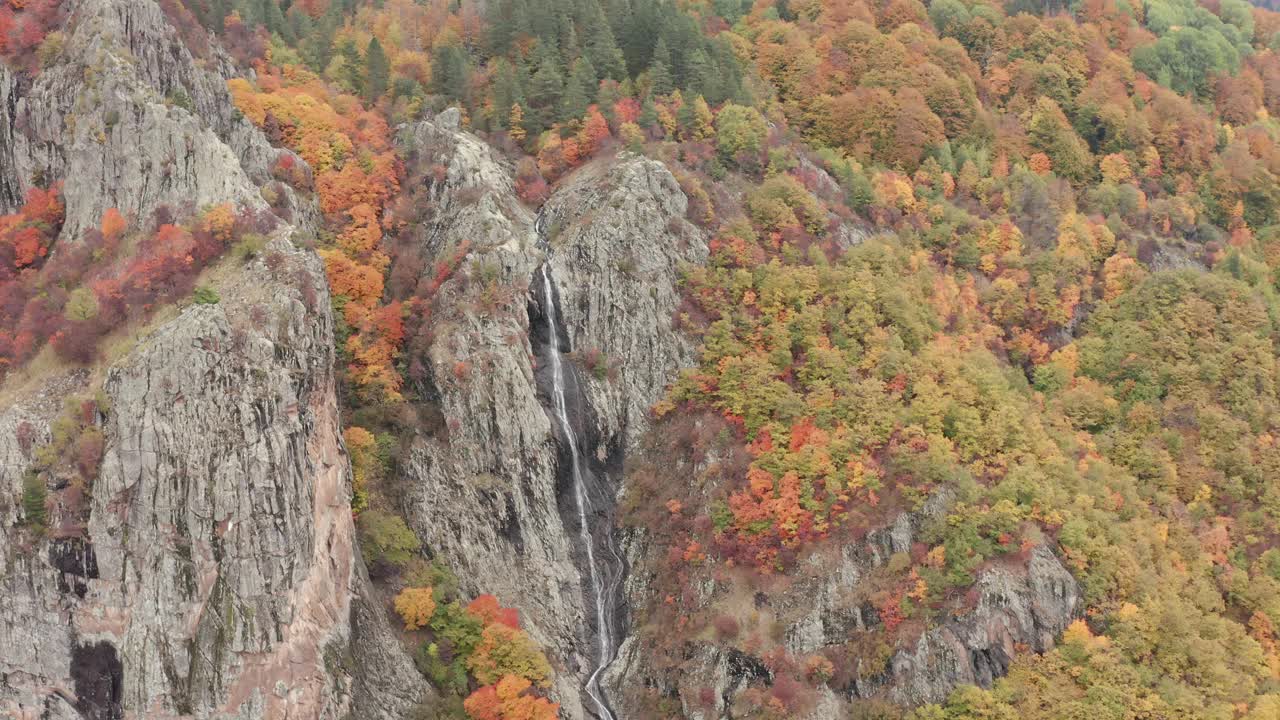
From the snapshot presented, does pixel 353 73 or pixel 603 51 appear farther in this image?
pixel 603 51

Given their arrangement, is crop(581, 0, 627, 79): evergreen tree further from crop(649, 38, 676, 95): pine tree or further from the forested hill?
crop(649, 38, 676, 95): pine tree

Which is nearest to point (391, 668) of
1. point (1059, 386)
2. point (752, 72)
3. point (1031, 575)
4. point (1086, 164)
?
point (1031, 575)

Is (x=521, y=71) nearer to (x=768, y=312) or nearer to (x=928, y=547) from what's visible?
(x=768, y=312)

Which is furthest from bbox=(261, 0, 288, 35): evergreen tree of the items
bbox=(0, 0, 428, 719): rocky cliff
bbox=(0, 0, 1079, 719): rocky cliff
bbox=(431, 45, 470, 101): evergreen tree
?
bbox=(0, 0, 428, 719): rocky cliff

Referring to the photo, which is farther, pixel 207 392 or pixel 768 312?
pixel 768 312

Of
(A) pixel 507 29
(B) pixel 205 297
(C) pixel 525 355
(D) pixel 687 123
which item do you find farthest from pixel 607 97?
(B) pixel 205 297

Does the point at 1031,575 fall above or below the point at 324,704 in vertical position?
below

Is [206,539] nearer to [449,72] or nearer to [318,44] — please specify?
[449,72]
